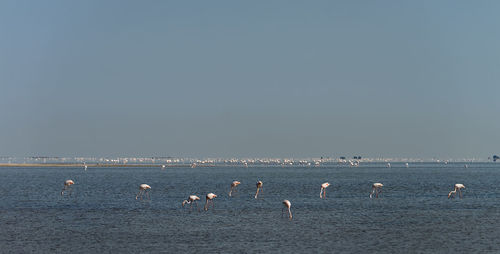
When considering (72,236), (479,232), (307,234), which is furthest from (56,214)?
(479,232)

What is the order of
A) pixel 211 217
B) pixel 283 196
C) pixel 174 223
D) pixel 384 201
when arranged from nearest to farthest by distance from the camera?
1. pixel 174 223
2. pixel 211 217
3. pixel 384 201
4. pixel 283 196

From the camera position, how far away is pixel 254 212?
44.9 m

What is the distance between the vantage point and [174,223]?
128ft

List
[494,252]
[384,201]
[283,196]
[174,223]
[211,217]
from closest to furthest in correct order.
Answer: [494,252] → [174,223] → [211,217] → [384,201] → [283,196]

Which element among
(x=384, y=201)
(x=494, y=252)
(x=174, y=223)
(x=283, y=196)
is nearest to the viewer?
(x=494, y=252)

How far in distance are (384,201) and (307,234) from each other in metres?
22.5

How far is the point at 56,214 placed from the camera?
143ft

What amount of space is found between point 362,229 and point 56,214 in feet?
64.3

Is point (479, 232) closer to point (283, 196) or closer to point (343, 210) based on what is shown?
point (343, 210)

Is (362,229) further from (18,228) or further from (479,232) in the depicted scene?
(18,228)

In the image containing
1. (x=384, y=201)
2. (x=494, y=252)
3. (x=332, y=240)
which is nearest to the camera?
(x=494, y=252)

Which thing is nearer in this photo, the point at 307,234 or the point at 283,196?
the point at 307,234

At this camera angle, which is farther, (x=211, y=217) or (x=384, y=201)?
(x=384, y=201)

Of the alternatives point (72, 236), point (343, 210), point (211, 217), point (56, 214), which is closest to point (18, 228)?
point (72, 236)
